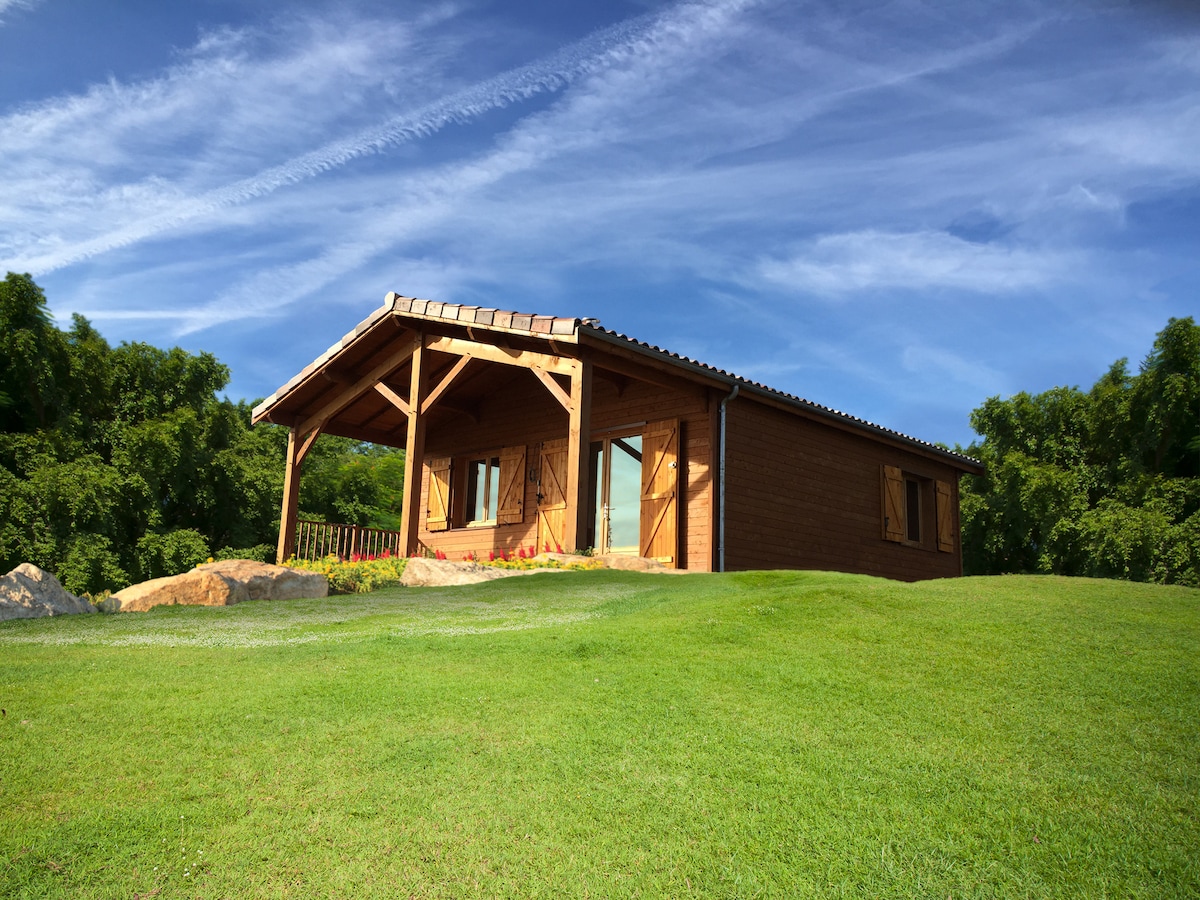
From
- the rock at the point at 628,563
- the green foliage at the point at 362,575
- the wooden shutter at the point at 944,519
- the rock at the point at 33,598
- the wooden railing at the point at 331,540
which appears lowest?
the rock at the point at 33,598

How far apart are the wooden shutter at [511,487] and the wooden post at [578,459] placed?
4.25 metres

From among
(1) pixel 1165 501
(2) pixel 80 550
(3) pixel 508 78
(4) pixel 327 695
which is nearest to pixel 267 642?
(4) pixel 327 695

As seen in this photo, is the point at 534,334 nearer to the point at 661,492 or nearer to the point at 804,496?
the point at 661,492

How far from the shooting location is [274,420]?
57.5 feet

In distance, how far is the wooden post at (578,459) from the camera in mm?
12156

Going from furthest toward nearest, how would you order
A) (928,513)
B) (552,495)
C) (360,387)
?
(928,513)
(360,387)
(552,495)

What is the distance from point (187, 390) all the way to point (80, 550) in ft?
19.1

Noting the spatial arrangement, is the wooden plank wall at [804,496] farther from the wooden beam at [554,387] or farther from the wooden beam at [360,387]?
the wooden beam at [360,387]

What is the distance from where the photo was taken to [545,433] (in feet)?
54.6

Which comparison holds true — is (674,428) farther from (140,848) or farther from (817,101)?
(140,848)

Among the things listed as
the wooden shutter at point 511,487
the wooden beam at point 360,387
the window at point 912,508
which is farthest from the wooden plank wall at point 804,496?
the wooden beam at point 360,387

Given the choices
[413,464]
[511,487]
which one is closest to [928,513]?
[511,487]

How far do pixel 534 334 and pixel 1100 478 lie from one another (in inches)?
777

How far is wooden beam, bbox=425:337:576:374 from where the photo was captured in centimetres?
1295
